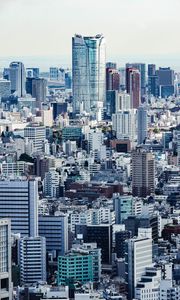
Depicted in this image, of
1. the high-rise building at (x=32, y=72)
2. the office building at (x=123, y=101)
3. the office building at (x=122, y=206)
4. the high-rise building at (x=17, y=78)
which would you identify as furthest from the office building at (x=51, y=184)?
the high-rise building at (x=32, y=72)

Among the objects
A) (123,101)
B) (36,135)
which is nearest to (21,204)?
(36,135)

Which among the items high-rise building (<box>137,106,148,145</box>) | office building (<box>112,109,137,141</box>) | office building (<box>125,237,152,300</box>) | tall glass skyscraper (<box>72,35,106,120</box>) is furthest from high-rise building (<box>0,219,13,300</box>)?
tall glass skyscraper (<box>72,35,106,120</box>)

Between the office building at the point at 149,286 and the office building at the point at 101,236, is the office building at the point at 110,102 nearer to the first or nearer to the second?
the office building at the point at 101,236

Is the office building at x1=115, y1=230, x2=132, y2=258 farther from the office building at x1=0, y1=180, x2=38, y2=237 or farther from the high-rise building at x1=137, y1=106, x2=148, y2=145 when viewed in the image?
the high-rise building at x1=137, y1=106, x2=148, y2=145

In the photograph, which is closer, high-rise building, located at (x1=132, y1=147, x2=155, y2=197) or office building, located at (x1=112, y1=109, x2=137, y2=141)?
high-rise building, located at (x1=132, y1=147, x2=155, y2=197)

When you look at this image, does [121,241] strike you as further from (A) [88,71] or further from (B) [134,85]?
(B) [134,85]

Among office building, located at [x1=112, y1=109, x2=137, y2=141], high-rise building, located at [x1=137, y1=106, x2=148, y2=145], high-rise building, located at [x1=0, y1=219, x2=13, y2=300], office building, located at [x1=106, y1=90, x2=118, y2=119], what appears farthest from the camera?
office building, located at [x1=106, y1=90, x2=118, y2=119]

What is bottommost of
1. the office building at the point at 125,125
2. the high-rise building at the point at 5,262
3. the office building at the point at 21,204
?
the office building at the point at 125,125
